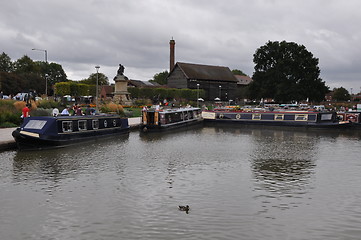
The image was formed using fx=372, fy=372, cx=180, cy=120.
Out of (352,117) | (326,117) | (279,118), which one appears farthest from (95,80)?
(352,117)

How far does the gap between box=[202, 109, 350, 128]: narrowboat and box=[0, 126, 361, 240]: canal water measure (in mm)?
19904

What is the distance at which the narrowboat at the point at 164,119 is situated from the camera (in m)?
33.5

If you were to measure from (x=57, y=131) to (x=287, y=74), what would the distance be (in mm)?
54720

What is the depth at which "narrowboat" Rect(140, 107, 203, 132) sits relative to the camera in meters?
33.5

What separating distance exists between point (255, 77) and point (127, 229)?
64.2 meters

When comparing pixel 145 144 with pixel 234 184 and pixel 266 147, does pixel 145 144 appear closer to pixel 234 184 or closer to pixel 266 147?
pixel 266 147

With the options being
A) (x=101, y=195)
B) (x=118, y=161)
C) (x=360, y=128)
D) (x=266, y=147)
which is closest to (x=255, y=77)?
(x=360, y=128)

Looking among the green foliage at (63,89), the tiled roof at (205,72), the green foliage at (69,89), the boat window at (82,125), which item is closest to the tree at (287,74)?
the tiled roof at (205,72)

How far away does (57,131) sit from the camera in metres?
21.9

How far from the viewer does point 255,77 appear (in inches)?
2785

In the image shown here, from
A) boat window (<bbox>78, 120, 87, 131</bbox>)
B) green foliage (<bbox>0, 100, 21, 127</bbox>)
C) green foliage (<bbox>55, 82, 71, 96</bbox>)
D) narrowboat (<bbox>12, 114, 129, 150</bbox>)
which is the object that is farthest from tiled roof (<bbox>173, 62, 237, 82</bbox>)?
boat window (<bbox>78, 120, 87, 131</bbox>)

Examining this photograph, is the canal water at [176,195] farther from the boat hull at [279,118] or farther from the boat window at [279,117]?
the boat window at [279,117]

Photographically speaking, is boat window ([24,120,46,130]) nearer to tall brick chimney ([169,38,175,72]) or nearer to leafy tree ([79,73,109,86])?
tall brick chimney ([169,38,175,72])

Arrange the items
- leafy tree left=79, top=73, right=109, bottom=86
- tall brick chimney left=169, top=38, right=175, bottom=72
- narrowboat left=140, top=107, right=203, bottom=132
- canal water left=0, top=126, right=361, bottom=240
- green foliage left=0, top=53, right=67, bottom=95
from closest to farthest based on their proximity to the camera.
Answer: canal water left=0, top=126, right=361, bottom=240
narrowboat left=140, top=107, right=203, bottom=132
green foliage left=0, top=53, right=67, bottom=95
tall brick chimney left=169, top=38, right=175, bottom=72
leafy tree left=79, top=73, right=109, bottom=86
